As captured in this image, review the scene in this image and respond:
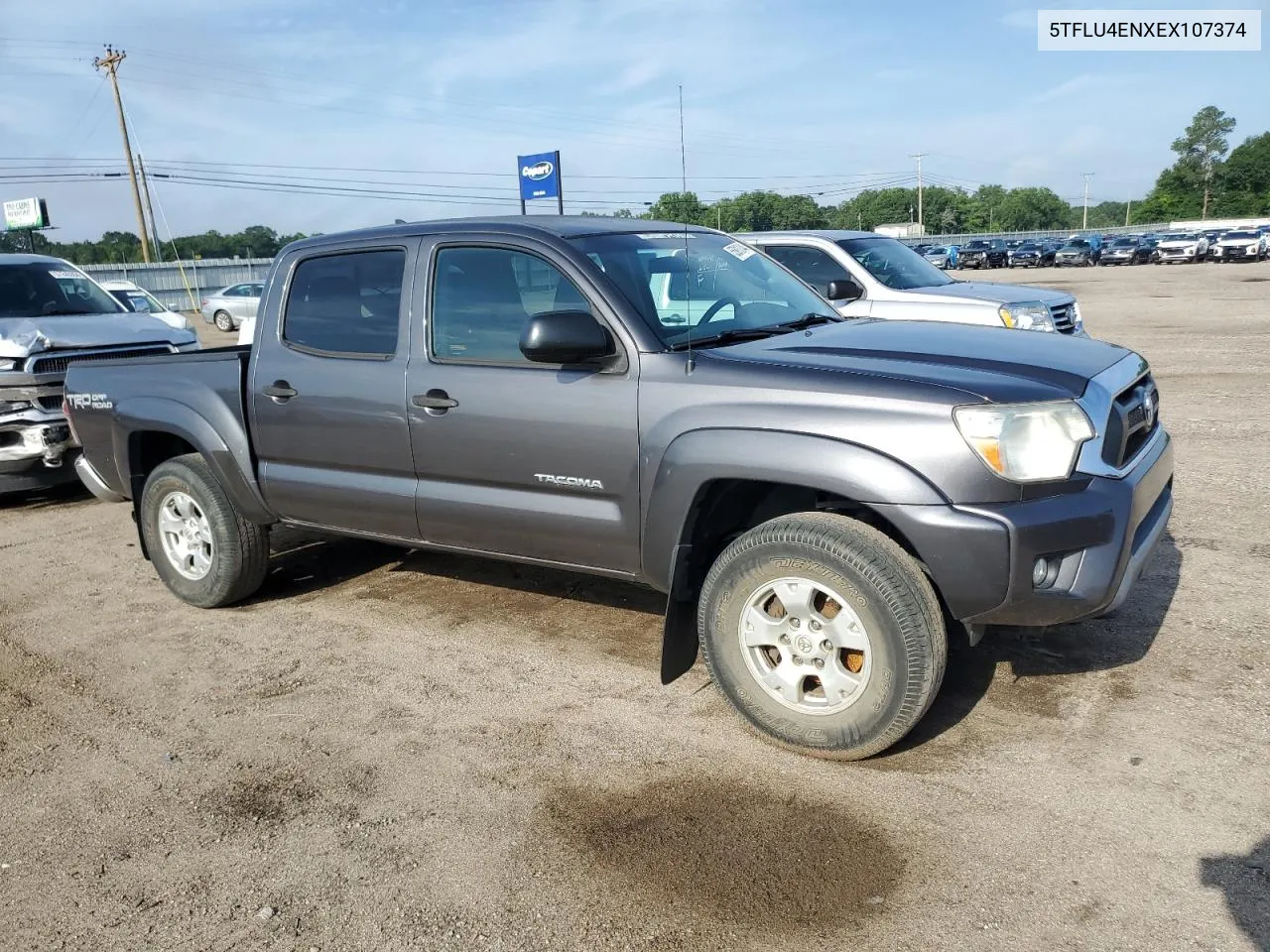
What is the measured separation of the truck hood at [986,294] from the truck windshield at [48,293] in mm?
7304

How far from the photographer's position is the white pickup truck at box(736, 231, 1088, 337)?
358 inches

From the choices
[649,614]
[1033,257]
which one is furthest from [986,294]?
[1033,257]

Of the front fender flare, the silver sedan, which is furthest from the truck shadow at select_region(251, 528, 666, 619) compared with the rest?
the silver sedan

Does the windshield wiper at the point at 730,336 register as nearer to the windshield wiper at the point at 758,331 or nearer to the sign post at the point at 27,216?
the windshield wiper at the point at 758,331

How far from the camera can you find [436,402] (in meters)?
4.30

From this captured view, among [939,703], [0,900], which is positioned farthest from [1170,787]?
[0,900]

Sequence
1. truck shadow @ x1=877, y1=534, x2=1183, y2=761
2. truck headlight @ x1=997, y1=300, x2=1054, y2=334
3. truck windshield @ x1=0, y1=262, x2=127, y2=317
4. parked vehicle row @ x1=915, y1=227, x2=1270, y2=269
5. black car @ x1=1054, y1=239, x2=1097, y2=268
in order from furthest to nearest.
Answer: black car @ x1=1054, y1=239, x2=1097, y2=268, parked vehicle row @ x1=915, y1=227, x2=1270, y2=269, truck headlight @ x1=997, y1=300, x2=1054, y2=334, truck windshield @ x1=0, y1=262, x2=127, y2=317, truck shadow @ x1=877, y1=534, x2=1183, y2=761

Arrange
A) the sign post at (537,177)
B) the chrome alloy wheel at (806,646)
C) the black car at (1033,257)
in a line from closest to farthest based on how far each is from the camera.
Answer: the chrome alloy wheel at (806,646), the sign post at (537,177), the black car at (1033,257)

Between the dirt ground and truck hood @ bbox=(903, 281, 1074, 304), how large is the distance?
4.25 metres

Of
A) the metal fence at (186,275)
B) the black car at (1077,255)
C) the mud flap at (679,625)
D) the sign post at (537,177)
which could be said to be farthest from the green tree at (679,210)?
the black car at (1077,255)

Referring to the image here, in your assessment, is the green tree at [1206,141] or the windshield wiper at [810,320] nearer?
the windshield wiper at [810,320]

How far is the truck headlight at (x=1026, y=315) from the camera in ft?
29.8

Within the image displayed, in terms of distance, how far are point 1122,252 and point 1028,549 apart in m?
50.6

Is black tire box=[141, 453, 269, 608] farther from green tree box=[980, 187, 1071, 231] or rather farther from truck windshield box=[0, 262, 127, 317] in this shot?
green tree box=[980, 187, 1071, 231]
